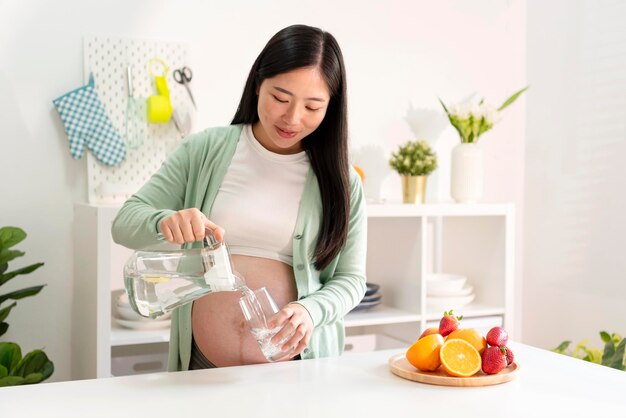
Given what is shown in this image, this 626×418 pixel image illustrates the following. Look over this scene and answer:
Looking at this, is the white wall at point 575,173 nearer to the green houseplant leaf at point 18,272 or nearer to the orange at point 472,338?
the orange at point 472,338

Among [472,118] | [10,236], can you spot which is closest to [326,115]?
[10,236]

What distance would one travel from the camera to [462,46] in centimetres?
368

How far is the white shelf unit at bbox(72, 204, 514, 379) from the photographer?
2656mm

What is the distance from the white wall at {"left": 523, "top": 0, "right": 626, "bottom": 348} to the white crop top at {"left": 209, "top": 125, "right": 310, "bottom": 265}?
1.76 meters

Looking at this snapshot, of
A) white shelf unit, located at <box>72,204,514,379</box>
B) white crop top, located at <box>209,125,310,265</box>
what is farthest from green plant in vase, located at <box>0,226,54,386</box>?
white crop top, located at <box>209,125,310,265</box>

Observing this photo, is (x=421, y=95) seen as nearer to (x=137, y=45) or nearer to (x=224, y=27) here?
(x=224, y=27)

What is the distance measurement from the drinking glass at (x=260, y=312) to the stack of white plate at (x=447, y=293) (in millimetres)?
1780

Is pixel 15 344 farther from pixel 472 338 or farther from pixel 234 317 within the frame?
pixel 472 338

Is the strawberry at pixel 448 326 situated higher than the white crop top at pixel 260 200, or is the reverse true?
the white crop top at pixel 260 200

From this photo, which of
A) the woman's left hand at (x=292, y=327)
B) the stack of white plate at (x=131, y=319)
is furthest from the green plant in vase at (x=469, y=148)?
the woman's left hand at (x=292, y=327)

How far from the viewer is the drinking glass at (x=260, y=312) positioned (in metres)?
1.51

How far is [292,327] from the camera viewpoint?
157 centimetres

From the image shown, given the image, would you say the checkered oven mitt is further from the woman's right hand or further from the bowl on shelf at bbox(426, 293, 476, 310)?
the woman's right hand

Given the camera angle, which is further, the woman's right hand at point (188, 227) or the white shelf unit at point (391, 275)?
the white shelf unit at point (391, 275)
